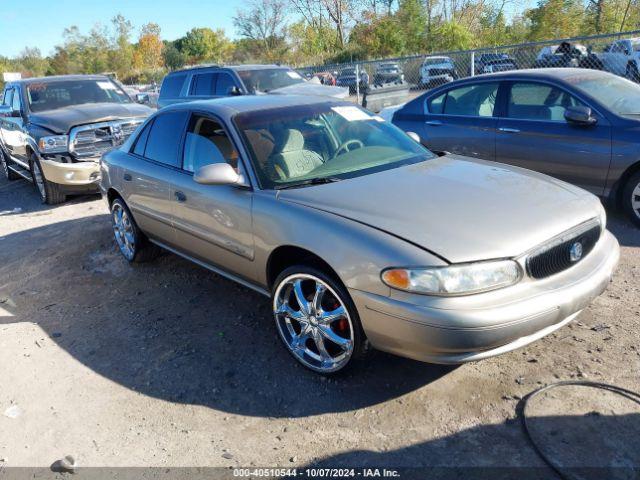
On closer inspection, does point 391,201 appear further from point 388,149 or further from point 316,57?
point 316,57

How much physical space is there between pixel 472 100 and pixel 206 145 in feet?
12.4

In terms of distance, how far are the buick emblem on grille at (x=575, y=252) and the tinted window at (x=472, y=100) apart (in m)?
3.65

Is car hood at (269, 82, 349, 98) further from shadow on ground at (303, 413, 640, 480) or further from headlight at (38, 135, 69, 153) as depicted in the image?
shadow on ground at (303, 413, 640, 480)

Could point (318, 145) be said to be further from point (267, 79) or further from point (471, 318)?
point (267, 79)

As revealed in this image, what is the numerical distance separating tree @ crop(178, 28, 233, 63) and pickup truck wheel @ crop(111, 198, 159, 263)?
63.4 meters

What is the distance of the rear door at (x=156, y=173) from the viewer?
4.45 meters

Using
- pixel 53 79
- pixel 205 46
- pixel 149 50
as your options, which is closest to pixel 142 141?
pixel 53 79

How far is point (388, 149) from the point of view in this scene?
4.12 m

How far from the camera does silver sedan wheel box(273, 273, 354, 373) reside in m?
3.15

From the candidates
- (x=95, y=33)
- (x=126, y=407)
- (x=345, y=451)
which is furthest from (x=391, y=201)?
(x=95, y=33)

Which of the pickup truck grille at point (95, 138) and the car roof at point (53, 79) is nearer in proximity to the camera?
the pickup truck grille at point (95, 138)

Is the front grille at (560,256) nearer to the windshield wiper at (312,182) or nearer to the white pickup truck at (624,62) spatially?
the windshield wiper at (312,182)

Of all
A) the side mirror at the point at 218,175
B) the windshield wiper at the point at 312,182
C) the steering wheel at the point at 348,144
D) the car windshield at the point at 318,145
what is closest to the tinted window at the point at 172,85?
the car windshield at the point at 318,145

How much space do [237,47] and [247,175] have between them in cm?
6496
